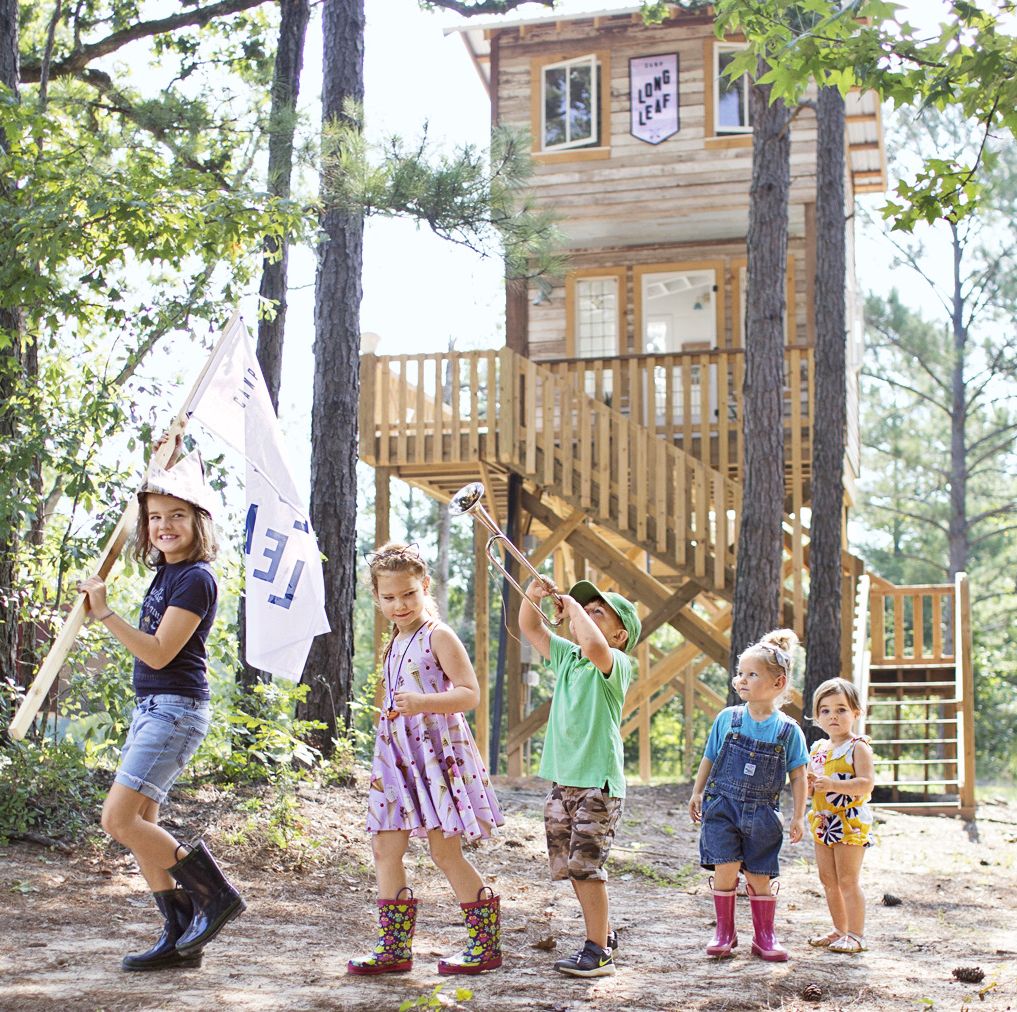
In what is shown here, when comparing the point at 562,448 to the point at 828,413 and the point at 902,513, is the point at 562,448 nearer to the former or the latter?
the point at 828,413

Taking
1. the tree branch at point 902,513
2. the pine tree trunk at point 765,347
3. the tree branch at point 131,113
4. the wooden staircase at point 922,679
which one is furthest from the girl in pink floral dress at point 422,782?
the tree branch at point 902,513

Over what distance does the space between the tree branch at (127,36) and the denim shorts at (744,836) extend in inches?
400

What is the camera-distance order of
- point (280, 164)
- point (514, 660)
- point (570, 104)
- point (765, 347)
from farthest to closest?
1. point (570, 104)
2. point (514, 660)
3. point (765, 347)
4. point (280, 164)

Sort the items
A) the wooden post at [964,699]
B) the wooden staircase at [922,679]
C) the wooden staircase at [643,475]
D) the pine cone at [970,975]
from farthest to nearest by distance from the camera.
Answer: the wooden staircase at [643,475], the wooden staircase at [922,679], the wooden post at [964,699], the pine cone at [970,975]

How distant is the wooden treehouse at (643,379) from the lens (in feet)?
47.8

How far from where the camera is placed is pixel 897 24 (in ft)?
17.9

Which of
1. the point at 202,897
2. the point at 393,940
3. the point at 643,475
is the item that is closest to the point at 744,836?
the point at 393,940

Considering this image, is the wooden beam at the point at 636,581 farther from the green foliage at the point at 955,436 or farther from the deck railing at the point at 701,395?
the green foliage at the point at 955,436

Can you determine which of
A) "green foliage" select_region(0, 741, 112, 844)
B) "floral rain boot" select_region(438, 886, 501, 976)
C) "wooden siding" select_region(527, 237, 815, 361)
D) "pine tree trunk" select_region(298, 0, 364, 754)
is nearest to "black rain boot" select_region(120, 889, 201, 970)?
"floral rain boot" select_region(438, 886, 501, 976)

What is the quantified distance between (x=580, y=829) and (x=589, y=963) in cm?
47

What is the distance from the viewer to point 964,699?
13.3 meters

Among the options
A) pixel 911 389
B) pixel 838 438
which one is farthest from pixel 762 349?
pixel 911 389

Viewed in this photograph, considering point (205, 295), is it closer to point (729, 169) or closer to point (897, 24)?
point (897, 24)

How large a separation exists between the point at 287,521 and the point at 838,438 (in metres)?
9.74
